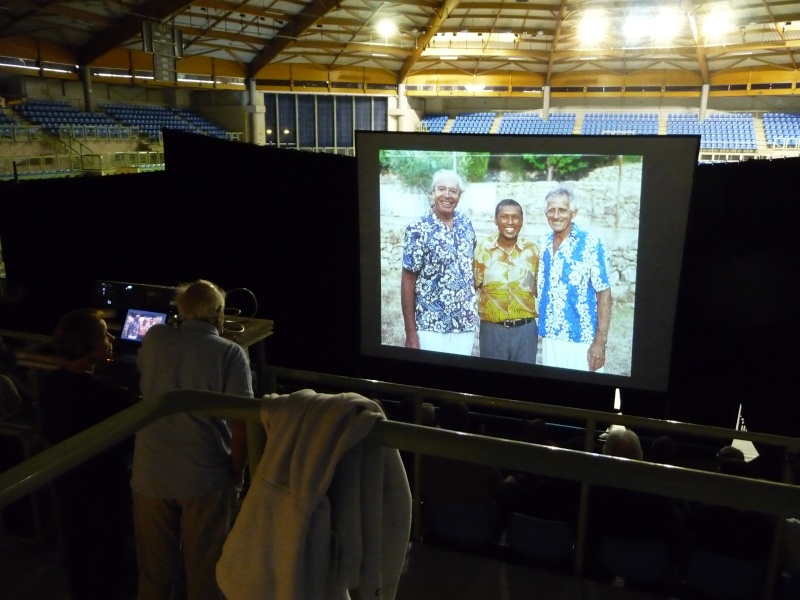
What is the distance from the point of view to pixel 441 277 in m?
4.99

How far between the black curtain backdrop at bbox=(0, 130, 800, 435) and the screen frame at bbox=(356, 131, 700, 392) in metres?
0.43

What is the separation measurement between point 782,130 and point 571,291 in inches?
653

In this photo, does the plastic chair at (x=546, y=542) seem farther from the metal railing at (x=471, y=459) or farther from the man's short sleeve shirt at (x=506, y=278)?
the man's short sleeve shirt at (x=506, y=278)

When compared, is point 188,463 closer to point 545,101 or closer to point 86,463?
point 86,463

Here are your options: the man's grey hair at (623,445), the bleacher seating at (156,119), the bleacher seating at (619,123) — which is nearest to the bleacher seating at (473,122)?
the bleacher seating at (619,123)

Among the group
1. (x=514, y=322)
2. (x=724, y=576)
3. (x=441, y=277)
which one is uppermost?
(x=441, y=277)

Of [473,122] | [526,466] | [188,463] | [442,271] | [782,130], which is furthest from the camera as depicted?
[473,122]

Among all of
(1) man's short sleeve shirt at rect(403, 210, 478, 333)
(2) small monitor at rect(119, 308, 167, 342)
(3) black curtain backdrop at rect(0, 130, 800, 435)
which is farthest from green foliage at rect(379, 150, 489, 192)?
(2) small monitor at rect(119, 308, 167, 342)

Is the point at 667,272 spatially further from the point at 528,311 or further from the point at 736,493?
the point at 736,493

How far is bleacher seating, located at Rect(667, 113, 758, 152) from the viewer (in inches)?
673

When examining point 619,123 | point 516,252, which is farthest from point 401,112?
point 516,252

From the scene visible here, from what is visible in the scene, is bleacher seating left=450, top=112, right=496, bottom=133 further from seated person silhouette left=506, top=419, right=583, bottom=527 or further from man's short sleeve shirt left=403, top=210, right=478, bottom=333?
seated person silhouette left=506, top=419, right=583, bottom=527

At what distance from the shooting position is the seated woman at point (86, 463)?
6.45 feet

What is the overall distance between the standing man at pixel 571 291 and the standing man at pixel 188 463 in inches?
126
